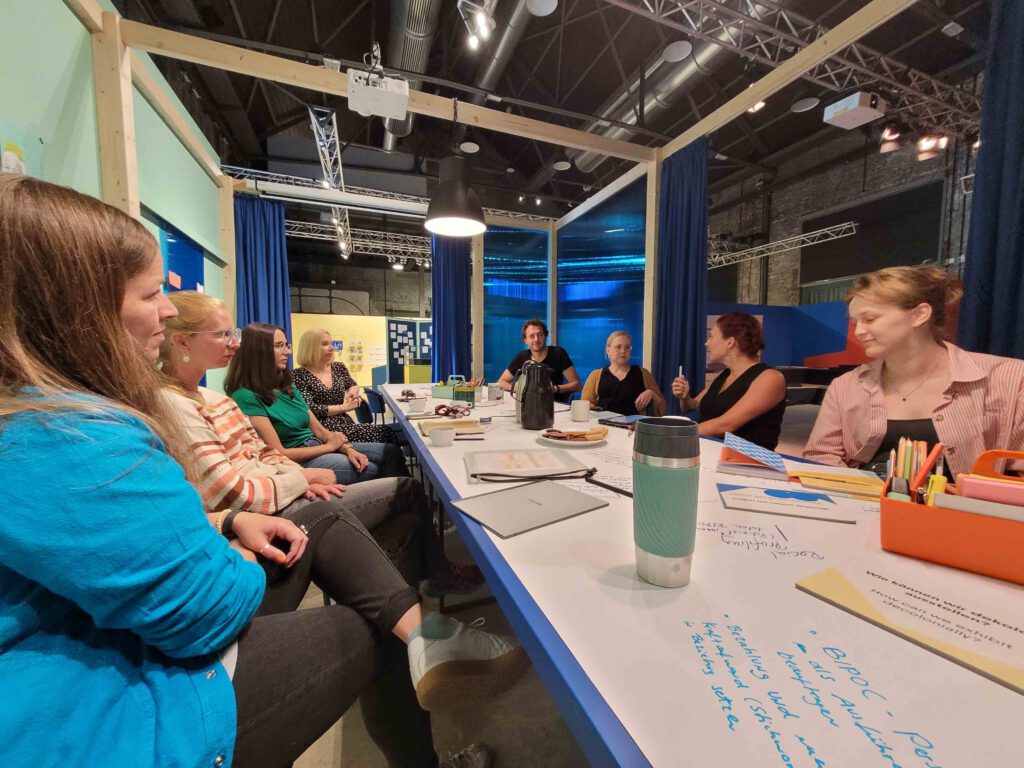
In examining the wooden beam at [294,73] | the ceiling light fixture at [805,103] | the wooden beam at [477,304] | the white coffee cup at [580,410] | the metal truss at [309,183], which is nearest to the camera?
the white coffee cup at [580,410]

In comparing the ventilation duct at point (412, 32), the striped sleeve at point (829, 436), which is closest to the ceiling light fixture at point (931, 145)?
the ventilation duct at point (412, 32)

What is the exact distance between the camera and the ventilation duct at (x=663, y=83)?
370cm

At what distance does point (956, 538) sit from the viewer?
65cm

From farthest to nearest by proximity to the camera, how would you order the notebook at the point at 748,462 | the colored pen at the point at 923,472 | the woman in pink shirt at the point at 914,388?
the woman in pink shirt at the point at 914,388, the notebook at the point at 748,462, the colored pen at the point at 923,472

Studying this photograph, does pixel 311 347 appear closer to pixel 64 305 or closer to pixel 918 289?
pixel 64 305

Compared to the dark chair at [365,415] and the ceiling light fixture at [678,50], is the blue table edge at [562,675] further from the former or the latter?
the ceiling light fixture at [678,50]

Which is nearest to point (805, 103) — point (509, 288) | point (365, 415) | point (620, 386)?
point (509, 288)

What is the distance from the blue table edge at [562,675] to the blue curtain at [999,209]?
2281mm

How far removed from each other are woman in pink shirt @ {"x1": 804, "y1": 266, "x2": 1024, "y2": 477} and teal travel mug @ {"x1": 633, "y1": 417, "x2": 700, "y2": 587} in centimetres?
106

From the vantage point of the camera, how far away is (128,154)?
244 centimetres

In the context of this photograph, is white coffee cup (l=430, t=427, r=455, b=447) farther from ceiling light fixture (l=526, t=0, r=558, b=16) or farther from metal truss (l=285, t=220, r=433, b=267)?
metal truss (l=285, t=220, r=433, b=267)

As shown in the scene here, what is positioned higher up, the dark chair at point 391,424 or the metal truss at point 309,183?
the metal truss at point 309,183

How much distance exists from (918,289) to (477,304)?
4.92 m

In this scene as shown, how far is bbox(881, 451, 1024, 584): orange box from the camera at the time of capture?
0.61 m
